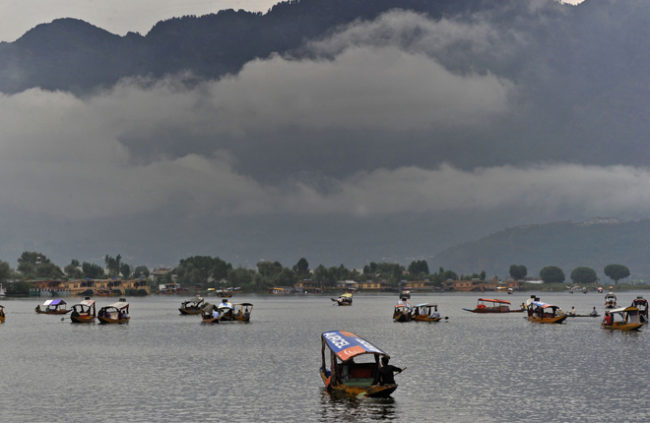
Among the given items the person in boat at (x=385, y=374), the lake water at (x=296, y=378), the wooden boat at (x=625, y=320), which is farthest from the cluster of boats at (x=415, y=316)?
the person in boat at (x=385, y=374)

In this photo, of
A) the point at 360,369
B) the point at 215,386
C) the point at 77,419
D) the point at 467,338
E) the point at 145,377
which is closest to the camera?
the point at 77,419

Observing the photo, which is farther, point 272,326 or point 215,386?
point 272,326

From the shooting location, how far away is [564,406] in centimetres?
6228

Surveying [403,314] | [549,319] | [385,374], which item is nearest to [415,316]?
[403,314]

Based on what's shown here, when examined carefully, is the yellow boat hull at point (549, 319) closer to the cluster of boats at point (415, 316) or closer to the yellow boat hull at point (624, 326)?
the yellow boat hull at point (624, 326)

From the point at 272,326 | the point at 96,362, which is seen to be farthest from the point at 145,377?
the point at 272,326

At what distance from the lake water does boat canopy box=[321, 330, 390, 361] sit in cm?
409

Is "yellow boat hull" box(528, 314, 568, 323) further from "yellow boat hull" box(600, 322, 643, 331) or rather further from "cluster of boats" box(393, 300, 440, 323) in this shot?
"cluster of boats" box(393, 300, 440, 323)

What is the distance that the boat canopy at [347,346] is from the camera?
62.2 m

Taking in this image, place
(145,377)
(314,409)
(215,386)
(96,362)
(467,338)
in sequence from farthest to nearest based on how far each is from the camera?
1. (467,338)
2. (96,362)
3. (145,377)
4. (215,386)
5. (314,409)

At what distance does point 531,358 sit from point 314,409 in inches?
1795

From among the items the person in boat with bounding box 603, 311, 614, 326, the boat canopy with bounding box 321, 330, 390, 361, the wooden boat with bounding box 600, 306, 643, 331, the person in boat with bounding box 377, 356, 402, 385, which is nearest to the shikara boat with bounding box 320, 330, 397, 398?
the boat canopy with bounding box 321, 330, 390, 361

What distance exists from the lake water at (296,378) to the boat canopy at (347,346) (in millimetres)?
4088

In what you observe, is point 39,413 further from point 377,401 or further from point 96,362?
point 96,362
